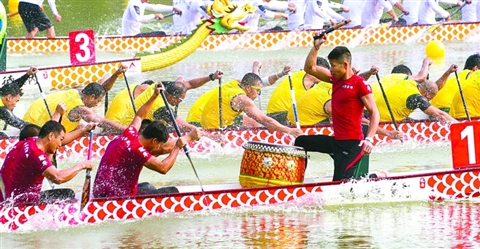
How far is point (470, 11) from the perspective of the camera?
72.8ft

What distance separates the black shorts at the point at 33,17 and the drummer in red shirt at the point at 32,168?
432 inches

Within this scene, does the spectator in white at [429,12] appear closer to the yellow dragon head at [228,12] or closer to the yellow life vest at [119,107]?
the yellow dragon head at [228,12]

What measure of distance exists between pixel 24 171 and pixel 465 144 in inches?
137

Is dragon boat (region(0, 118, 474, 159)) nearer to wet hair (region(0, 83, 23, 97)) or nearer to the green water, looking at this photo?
wet hair (region(0, 83, 23, 97))

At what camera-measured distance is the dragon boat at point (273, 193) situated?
924 centimetres

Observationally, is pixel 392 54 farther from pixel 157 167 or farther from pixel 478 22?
pixel 157 167

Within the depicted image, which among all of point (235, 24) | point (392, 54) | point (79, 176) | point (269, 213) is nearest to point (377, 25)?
point (392, 54)

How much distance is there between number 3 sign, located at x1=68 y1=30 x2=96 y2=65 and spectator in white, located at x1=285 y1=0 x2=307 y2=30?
510cm

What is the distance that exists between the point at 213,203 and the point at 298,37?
11394 mm

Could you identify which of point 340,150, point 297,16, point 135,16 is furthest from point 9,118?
point 297,16

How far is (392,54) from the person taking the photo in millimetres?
20266

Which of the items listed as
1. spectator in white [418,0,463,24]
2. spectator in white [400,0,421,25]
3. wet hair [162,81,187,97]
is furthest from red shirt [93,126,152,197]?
spectator in white [400,0,421,25]

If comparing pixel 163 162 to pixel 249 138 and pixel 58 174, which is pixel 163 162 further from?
pixel 249 138

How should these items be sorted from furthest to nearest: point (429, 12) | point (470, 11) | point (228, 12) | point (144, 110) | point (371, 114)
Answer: point (470, 11), point (429, 12), point (228, 12), point (144, 110), point (371, 114)
